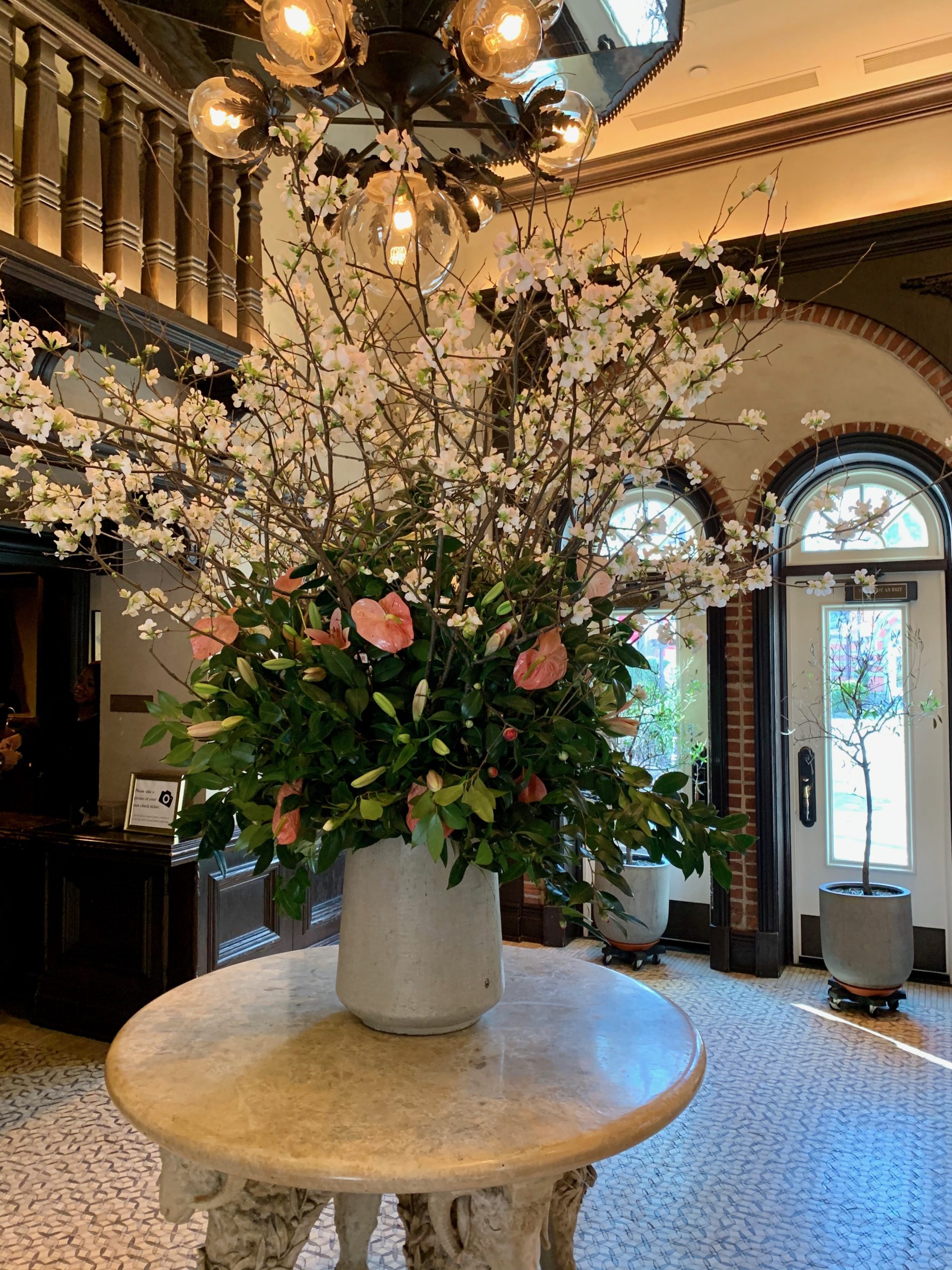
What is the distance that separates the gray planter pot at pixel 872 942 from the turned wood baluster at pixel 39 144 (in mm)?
4466

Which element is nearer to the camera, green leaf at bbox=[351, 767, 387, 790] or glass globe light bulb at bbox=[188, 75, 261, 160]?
green leaf at bbox=[351, 767, 387, 790]

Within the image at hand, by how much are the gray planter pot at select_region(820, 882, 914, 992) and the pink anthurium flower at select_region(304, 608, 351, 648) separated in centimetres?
393

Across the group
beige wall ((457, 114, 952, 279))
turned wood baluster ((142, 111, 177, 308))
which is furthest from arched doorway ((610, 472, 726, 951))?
turned wood baluster ((142, 111, 177, 308))

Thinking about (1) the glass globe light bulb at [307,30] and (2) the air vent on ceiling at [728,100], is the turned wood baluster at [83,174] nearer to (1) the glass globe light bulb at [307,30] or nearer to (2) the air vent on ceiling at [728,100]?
(1) the glass globe light bulb at [307,30]

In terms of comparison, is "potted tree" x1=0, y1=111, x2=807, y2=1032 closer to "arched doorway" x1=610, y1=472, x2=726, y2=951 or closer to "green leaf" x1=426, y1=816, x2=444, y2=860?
"green leaf" x1=426, y1=816, x2=444, y2=860

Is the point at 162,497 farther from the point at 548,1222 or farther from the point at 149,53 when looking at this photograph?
the point at 548,1222

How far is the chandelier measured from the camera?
5.51 feet

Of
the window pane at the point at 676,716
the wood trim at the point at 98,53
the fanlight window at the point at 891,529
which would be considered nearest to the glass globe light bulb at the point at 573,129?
the wood trim at the point at 98,53

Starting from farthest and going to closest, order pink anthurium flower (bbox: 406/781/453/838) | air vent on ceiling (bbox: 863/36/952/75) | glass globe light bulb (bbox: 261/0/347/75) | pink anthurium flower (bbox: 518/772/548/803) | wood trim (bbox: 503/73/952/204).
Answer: wood trim (bbox: 503/73/952/204) < air vent on ceiling (bbox: 863/36/952/75) < glass globe light bulb (bbox: 261/0/347/75) < pink anthurium flower (bbox: 518/772/548/803) < pink anthurium flower (bbox: 406/781/453/838)

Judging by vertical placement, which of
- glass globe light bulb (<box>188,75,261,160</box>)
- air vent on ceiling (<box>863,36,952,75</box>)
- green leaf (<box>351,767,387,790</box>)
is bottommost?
green leaf (<box>351,767,387,790</box>)

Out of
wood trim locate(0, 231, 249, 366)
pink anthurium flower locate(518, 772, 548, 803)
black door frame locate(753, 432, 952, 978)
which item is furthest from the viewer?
black door frame locate(753, 432, 952, 978)

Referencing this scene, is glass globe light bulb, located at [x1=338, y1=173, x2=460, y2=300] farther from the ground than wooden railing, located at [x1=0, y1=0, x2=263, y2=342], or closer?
closer

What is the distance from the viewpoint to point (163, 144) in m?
3.99

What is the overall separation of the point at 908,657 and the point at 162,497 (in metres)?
4.69
